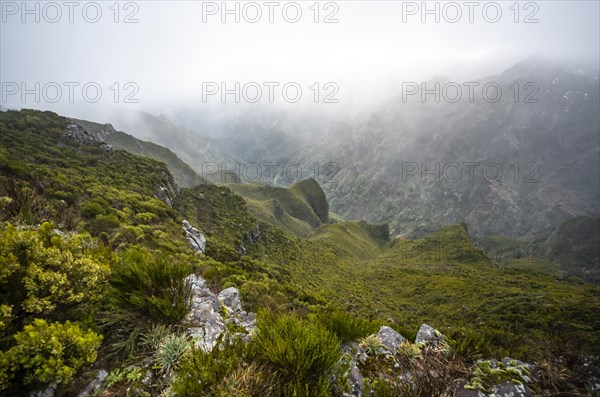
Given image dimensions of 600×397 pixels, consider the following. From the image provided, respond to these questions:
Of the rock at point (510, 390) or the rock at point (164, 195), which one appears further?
the rock at point (164, 195)

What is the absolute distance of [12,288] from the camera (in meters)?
3.26

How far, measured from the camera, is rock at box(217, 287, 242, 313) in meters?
6.40

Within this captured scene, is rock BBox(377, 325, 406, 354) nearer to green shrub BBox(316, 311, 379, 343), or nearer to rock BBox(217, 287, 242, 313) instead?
green shrub BBox(316, 311, 379, 343)

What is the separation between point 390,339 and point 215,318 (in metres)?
3.62

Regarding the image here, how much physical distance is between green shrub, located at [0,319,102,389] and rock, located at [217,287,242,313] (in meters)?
3.27

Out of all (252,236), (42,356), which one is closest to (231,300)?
(42,356)

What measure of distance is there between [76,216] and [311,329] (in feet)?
42.0

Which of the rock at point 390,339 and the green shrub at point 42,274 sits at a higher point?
the green shrub at point 42,274

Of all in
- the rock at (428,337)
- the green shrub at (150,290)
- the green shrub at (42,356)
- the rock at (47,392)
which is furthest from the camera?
the rock at (428,337)

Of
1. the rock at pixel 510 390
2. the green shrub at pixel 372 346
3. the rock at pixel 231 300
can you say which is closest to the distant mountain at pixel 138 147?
the rock at pixel 231 300

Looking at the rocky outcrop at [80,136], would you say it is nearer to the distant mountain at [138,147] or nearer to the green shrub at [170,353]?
the green shrub at [170,353]

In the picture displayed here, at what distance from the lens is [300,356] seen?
3414 millimetres

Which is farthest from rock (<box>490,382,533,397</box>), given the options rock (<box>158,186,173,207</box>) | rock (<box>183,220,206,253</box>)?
rock (<box>158,186,173,207</box>)

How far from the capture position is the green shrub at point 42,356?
267 cm
